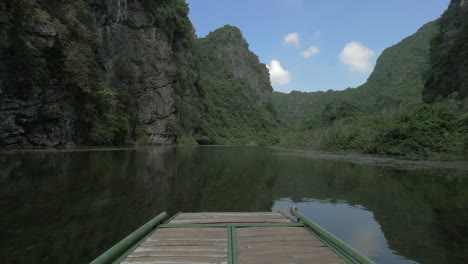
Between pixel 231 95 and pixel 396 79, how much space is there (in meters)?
54.8

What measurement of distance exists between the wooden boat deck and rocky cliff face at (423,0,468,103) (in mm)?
32497

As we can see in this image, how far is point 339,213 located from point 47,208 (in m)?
6.33

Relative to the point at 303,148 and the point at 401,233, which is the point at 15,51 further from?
the point at 303,148

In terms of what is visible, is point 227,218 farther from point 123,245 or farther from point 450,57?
point 450,57

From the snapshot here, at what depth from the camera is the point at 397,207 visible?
22.9 ft

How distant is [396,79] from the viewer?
88375 mm

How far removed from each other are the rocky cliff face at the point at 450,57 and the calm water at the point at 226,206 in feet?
85.5

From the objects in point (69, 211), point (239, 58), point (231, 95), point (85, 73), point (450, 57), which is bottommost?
point (69, 211)

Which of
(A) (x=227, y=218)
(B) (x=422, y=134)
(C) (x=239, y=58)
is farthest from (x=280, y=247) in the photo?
(C) (x=239, y=58)

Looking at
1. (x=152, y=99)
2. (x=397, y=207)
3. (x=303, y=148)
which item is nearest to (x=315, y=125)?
(x=303, y=148)

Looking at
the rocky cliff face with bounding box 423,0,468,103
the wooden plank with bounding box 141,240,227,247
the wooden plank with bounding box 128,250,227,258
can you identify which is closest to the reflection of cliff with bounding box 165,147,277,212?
the wooden plank with bounding box 141,240,227,247

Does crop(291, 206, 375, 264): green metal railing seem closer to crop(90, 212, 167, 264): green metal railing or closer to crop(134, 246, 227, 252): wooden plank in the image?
crop(134, 246, 227, 252): wooden plank

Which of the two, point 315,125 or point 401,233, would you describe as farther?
point 315,125

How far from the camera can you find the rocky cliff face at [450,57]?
31.2 metres
